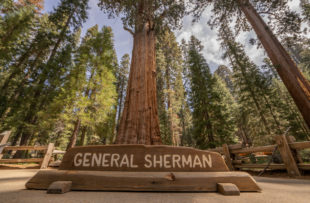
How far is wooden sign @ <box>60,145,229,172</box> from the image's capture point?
1748 millimetres

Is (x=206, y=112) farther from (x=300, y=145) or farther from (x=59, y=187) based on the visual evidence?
(x=59, y=187)

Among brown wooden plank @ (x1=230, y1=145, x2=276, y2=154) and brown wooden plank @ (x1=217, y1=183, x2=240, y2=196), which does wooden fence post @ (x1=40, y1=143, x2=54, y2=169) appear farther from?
brown wooden plank @ (x1=230, y1=145, x2=276, y2=154)

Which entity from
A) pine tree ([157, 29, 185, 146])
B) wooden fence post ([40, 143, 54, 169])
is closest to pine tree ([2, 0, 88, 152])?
wooden fence post ([40, 143, 54, 169])

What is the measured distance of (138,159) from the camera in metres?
1.78

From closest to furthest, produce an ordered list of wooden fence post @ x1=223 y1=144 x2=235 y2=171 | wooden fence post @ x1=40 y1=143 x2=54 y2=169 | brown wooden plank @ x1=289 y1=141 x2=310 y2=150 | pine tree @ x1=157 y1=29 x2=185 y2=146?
brown wooden plank @ x1=289 y1=141 x2=310 y2=150
wooden fence post @ x1=223 y1=144 x2=235 y2=171
wooden fence post @ x1=40 y1=143 x2=54 y2=169
pine tree @ x1=157 y1=29 x2=185 y2=146

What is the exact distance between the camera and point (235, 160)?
6395 mm

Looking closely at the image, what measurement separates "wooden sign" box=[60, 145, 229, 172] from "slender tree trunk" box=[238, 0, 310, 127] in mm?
6649

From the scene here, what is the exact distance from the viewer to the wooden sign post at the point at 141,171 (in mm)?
1567

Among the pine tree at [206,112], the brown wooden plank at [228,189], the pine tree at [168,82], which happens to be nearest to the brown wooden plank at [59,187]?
the brown wooden plank at [228,189]

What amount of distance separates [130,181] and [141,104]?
7.02 ft

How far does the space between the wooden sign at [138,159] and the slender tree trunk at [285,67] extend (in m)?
6.65

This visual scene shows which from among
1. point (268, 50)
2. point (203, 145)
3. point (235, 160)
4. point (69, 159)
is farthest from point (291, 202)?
point (203, 145)

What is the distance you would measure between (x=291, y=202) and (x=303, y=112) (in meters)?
6.63

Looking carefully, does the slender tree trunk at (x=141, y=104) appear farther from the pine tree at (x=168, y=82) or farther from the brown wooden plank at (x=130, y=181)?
the pine tree at (x=168, y=82)
